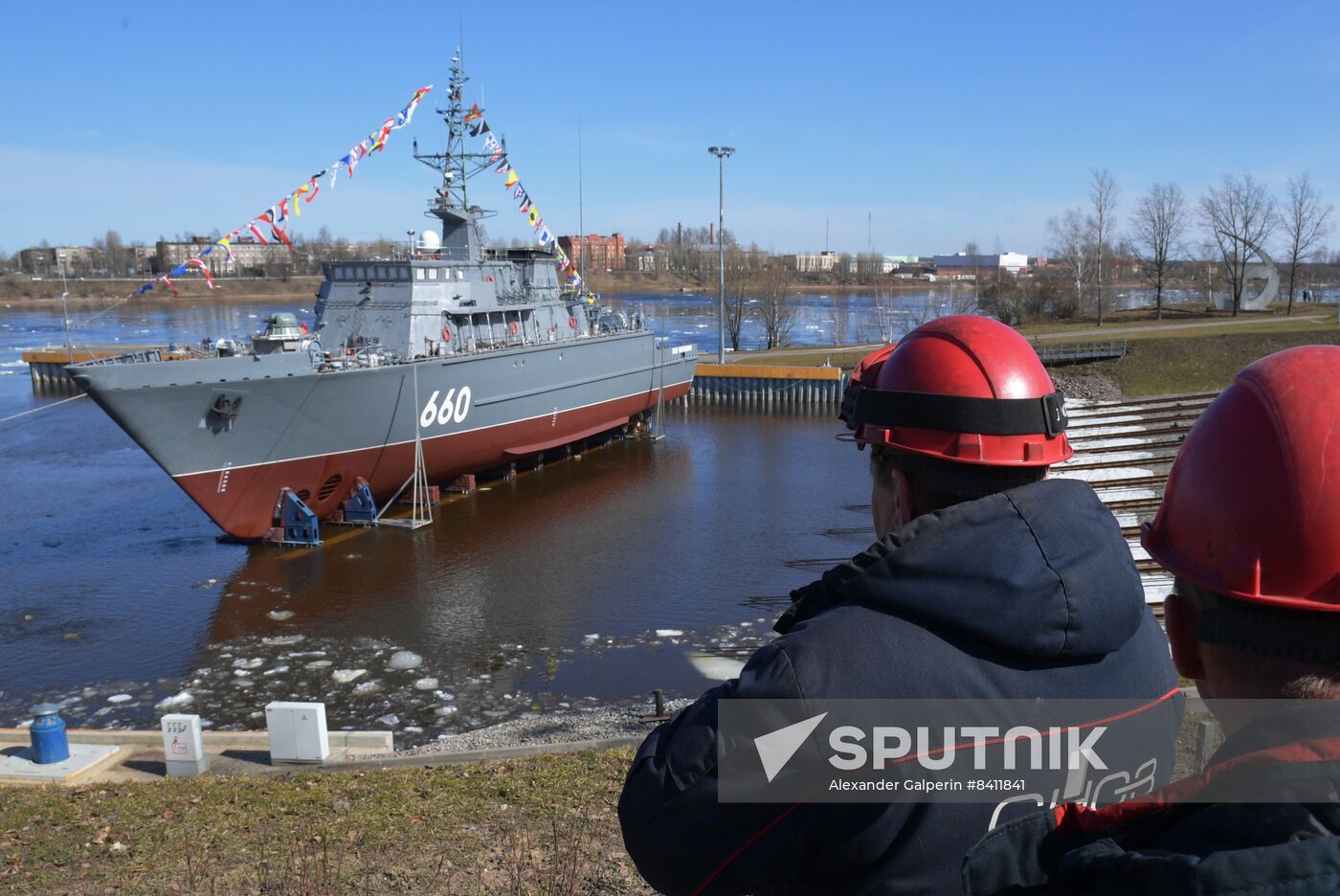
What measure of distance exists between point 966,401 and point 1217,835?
143 centimetres

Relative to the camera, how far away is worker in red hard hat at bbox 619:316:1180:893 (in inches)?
69.0

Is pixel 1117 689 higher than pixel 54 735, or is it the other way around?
pixel 1117 689

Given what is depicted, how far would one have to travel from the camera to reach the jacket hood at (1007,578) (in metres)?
1.75

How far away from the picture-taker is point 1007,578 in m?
1.74

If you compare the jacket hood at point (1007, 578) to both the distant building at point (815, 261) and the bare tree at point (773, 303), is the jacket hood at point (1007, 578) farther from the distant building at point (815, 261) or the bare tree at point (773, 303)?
the distant building at point (815, 261)

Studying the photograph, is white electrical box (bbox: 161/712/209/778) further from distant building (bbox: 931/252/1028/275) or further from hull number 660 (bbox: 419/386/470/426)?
distant building (bbox: 931/252/1028/275)

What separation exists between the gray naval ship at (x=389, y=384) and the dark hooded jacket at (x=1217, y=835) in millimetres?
19452

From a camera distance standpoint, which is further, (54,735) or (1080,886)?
(54,735)

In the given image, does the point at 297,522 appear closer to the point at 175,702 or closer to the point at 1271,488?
the point at 175,702

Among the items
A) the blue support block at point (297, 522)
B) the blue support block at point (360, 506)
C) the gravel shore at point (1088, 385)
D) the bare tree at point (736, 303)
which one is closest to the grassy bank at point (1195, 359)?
the gravel shore at point (1088, 385)

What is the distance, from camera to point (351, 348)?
75.2ft

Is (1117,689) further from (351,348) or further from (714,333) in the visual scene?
(714,333)

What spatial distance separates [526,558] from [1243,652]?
59.8 ft

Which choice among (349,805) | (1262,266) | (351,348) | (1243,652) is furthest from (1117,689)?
(1262,266)
